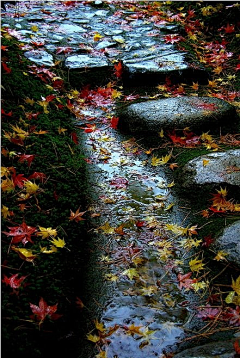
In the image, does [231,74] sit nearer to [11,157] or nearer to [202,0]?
[202,0]

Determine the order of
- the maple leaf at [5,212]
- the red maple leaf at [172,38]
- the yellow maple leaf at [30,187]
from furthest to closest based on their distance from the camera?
the red maple leaf at [172,38] → the yellow maple leaf at [30,187] → the maple leaf at [5,212]

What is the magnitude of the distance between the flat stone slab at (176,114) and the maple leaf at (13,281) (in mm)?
2312

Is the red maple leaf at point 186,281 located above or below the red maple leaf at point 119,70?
below

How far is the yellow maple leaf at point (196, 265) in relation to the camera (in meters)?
2.50

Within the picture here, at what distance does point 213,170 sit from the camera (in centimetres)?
313

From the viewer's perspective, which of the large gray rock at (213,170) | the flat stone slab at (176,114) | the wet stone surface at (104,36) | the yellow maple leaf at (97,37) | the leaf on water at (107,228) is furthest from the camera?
the yellow maple leaf at (97,37)

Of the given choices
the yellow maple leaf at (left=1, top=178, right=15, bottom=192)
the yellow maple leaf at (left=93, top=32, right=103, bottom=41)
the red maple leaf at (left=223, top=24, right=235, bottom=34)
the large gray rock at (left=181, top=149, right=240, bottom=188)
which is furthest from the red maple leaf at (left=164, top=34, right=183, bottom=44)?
the yellow maple leaf at (left=1, top=178, right=15, bottom=192)

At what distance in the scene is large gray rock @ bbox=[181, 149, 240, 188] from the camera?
3.04m

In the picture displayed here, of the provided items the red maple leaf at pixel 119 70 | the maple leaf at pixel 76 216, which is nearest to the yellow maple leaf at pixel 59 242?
the maple leaf at pixel 76 216

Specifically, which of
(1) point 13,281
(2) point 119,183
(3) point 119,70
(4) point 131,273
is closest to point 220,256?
(4) point 131,273

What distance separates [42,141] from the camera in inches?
123

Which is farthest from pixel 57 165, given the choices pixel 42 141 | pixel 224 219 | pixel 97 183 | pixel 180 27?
pixel 180 27

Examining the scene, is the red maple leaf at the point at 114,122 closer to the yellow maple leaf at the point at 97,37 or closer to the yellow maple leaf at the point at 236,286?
the yellow maple leaf at the point at 97,37

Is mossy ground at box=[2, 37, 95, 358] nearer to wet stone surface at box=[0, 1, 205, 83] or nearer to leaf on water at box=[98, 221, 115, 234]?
leaf on water at box=[98, 221, 115, 234]
